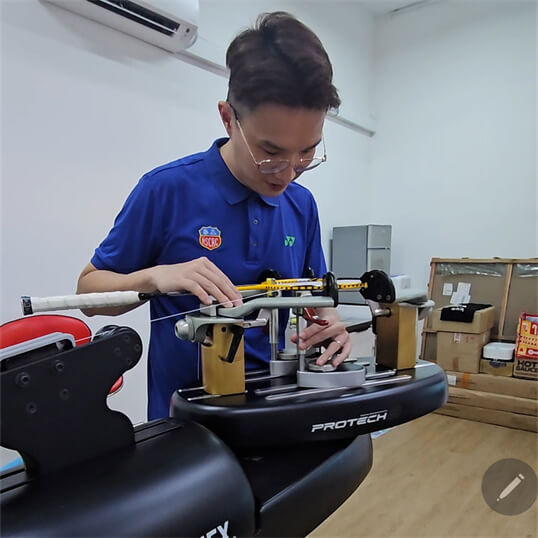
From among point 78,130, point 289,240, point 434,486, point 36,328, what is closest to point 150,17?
point 78,130

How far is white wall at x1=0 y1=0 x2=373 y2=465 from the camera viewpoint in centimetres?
186

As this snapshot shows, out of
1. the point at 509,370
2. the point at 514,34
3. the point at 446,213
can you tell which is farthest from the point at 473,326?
the point at 514,34

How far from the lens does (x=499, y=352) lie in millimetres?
3094

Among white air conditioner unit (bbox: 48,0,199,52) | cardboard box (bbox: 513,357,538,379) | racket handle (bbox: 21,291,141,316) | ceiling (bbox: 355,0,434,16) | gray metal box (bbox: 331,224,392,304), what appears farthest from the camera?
ceiling (bbox: 355,0,434,16)

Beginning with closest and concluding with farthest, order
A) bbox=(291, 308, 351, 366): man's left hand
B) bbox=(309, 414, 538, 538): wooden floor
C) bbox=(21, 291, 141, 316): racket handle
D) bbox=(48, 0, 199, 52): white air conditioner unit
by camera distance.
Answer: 1. bbox=(21, 291, 141, 316): racket handle
2. bbox=(291, 308, 351, 366): man's left hand
3. bbox=(309, 414, 538, 538): wooden floor
4. bbox=(48, 0, 199, 52): white air conditioner unit

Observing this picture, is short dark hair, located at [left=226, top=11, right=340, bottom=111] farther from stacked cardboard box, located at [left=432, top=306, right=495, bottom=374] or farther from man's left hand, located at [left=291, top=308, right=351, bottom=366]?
stacked cardboard box, located at [left=432, top=306, right=495, bottom=374]

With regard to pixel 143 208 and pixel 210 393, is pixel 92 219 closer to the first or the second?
pixel 143 208

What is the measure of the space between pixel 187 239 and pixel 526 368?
2.92 meters

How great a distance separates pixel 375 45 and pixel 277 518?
4.53m

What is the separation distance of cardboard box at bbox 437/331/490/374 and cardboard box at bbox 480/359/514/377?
1.5 inches

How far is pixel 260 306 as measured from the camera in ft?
2.16

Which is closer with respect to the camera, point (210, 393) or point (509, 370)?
point (210, 393)
